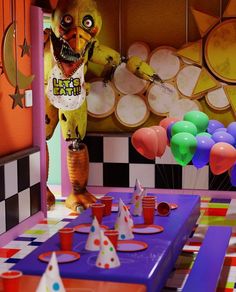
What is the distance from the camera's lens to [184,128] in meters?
4.21

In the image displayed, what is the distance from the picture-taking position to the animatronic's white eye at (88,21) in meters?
5.33

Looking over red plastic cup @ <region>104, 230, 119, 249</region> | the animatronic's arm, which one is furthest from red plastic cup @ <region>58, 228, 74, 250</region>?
the animatronic's arm

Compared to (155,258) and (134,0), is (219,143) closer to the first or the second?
(155,258)

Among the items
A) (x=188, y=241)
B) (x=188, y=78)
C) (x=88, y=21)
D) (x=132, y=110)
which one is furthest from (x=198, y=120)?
(x=132, y=110)

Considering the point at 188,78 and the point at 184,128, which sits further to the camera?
the point at 188,78

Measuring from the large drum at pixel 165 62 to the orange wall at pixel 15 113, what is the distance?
150 cm

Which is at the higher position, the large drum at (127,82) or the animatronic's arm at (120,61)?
the animatronic's arm at (120,61)

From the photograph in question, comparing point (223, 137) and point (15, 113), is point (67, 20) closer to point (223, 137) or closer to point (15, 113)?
point (15, 113)

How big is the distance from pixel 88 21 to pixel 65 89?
0.61 metres

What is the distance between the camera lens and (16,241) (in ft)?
14.9

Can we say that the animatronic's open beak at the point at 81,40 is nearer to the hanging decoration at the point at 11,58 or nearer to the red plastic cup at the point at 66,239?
the hanging decoration at the point at 11,58

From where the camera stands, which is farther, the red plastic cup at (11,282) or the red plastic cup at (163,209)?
the red plastic cup at (163,209)

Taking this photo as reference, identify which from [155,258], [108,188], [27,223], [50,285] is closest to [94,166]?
[108,188]

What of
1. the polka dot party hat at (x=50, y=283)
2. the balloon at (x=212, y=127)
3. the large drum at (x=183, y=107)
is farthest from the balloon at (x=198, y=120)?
the polka dot party hat at (x=50, y=283)
